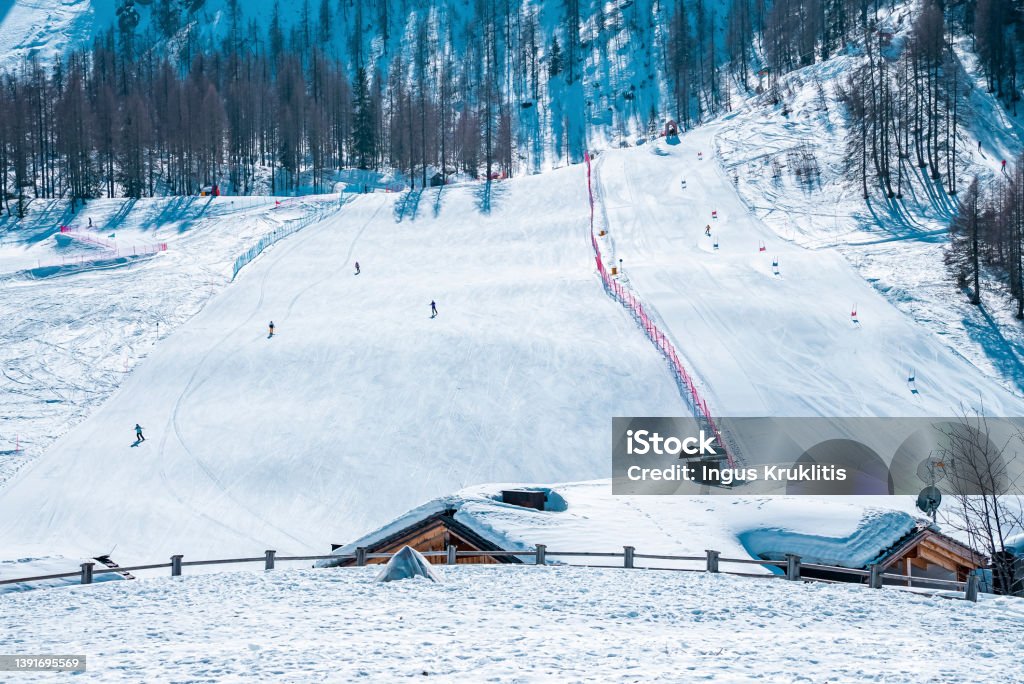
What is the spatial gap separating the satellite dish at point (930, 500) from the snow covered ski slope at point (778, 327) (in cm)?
889

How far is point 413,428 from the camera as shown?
108 feet

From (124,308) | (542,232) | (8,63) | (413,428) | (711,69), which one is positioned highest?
(8,63)

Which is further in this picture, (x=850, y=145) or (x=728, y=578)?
(x=850, y=145)

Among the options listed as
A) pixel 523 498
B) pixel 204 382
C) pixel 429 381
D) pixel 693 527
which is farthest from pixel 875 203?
pixel 523 498

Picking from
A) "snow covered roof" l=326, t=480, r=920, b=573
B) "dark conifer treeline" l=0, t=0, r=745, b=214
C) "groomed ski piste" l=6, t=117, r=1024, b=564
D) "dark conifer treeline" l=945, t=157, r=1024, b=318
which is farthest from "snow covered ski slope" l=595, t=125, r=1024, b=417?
"dark conifer treeline" l=0, t=0, r=745, b=214

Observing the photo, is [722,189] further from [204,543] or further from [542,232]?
[204,543]

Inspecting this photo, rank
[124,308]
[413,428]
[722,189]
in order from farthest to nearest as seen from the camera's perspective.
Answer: [722,189] < [124,308] < [413,428]

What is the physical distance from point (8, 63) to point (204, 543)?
140987mm

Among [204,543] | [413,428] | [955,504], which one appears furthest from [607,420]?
[204,543]

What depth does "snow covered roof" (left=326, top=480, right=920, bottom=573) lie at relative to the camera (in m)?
18.2

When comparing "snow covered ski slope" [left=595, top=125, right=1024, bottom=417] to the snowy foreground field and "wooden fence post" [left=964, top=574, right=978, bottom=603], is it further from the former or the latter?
the snowy foreground field

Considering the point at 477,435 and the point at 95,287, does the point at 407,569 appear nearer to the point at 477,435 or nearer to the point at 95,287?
the point at 477,435

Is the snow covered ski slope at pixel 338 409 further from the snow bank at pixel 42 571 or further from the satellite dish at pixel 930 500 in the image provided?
the satellite dish at pixel 930 500

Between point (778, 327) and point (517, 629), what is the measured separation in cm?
2995
